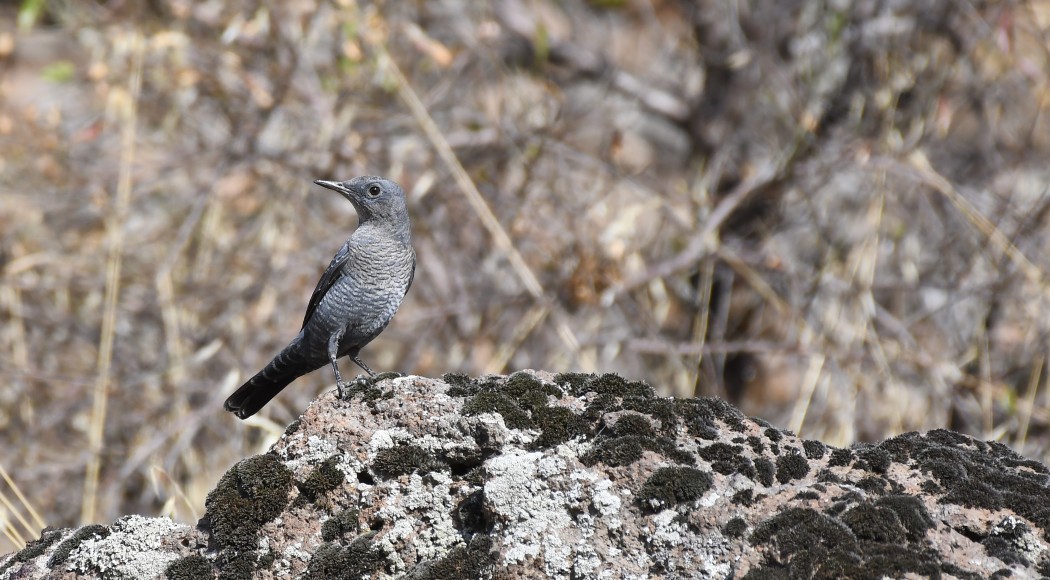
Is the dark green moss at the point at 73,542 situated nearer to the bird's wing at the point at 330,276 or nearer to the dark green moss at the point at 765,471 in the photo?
the bird's wing at the point at 330,276

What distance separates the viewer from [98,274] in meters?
6.30

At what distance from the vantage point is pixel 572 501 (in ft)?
7.64

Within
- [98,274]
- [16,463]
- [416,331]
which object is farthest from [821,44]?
[16,463]

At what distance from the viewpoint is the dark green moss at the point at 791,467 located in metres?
2.39

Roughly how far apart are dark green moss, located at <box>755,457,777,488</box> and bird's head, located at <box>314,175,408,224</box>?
195 centimetres

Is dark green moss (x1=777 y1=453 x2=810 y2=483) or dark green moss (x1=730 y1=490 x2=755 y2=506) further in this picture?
dark green moss (x1=777 y1=453 x2=810 y2=483)

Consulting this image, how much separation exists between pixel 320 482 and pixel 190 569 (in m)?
0.36

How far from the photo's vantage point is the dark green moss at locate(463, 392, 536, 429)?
257 cm

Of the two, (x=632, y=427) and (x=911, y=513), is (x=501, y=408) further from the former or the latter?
(x=911, y=513)

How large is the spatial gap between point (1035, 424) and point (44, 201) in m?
6.01

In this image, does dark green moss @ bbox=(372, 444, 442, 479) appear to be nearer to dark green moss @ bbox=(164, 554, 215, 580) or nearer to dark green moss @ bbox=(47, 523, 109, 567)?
dark green moss @ bbox=(164, 554, 215, 580)

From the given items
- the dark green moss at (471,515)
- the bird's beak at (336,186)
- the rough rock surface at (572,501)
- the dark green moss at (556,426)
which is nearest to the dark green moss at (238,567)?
the rough rock surface at (572,501)

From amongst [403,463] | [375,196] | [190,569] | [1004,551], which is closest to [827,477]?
[1004,551]

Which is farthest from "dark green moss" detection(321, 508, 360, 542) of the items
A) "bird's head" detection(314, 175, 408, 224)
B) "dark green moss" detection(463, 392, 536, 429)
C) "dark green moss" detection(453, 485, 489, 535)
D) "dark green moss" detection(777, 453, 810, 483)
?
"bird's head" detection(314, 175, 408, 224)
